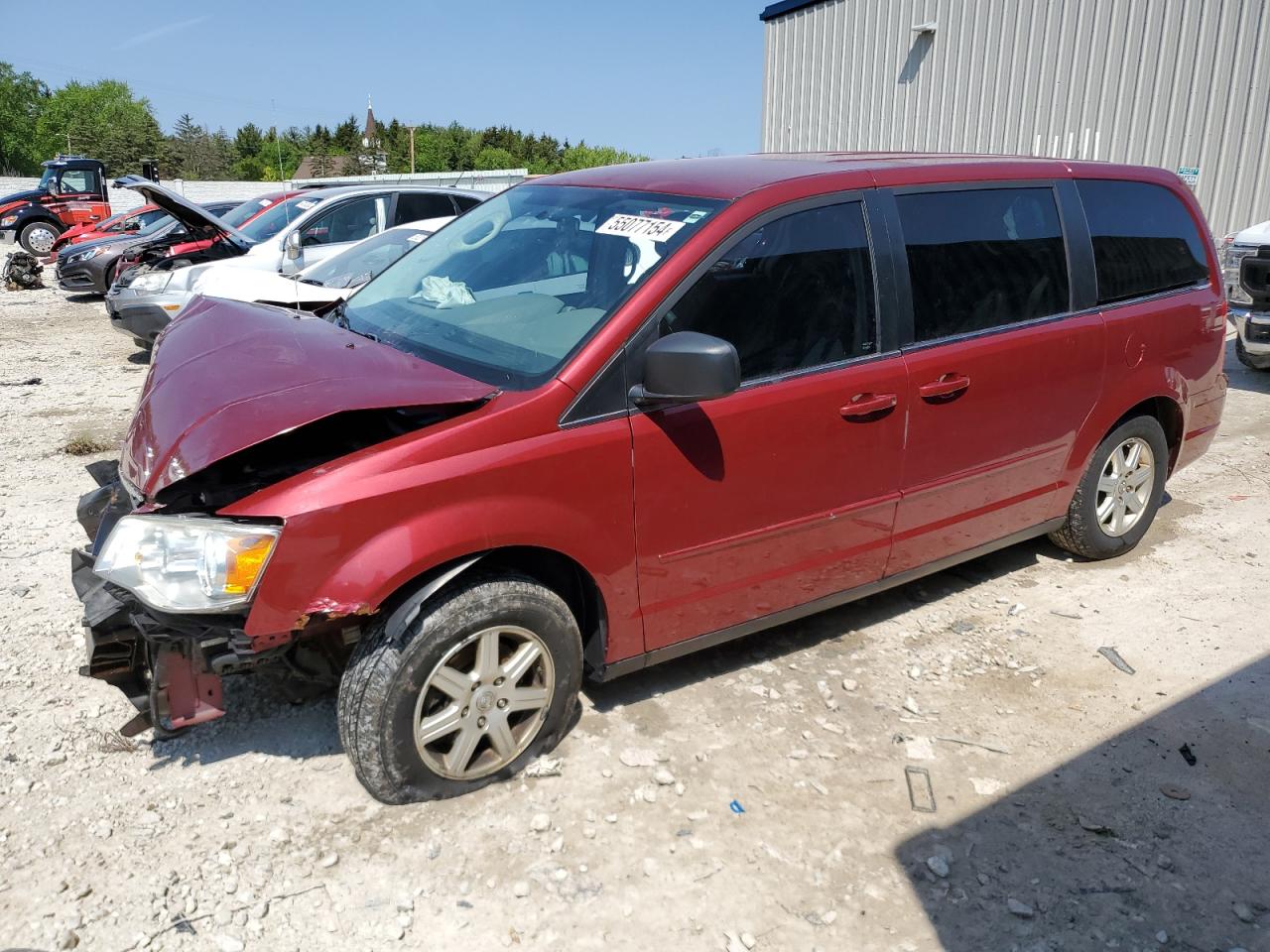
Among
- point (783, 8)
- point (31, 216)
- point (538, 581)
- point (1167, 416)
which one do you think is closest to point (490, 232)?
point (538, 581)

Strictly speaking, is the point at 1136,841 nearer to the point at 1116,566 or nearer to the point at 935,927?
the point at 935,927

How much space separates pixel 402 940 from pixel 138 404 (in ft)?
6.45

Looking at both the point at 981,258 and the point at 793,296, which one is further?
the point at 981,258

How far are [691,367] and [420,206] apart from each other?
346 inches

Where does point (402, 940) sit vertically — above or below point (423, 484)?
below

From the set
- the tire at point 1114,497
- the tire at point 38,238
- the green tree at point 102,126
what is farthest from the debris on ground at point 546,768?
the green tree at point 102,126

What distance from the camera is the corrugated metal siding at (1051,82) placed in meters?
12.0

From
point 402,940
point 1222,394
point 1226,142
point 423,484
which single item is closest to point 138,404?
point 423,484

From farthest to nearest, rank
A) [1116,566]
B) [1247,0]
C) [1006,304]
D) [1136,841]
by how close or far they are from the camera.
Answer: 1. [1247,0]
2. [1116,566]
3. [1006,304]
4. [1136,841]

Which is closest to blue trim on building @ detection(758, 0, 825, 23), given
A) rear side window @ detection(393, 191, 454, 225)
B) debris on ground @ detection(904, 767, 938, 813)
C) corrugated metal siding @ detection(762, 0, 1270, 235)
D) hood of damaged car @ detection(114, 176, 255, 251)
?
corrugated metal siding @ detection(762, 0, 1270, 235)

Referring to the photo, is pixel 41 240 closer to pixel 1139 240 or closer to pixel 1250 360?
pixel 1250 360

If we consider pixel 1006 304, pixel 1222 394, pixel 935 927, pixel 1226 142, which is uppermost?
pixel 1226 142

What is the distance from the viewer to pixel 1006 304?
4.01 metres

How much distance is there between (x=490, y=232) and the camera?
3951 millimetres
